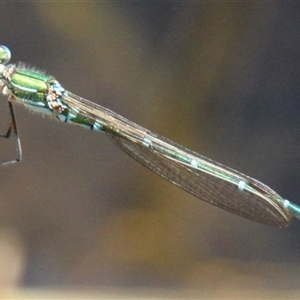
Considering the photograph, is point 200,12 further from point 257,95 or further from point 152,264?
point 152,264

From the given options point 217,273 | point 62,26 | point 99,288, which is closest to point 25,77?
point 62,26

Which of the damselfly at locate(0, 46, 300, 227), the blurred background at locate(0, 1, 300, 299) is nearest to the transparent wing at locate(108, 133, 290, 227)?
the damselfly at locate(0, 46, 300, 227)

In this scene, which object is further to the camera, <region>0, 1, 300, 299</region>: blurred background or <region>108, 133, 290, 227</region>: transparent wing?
<region>0, 1, 300, 299</region>: blurred background

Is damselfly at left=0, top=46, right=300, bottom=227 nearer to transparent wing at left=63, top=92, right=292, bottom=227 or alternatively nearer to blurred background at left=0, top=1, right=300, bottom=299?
transparent wing at left=63, top=92, right=292, bottom=227

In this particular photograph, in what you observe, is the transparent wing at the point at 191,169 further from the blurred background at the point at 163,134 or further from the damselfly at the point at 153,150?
the blurred background at the point at 163,134

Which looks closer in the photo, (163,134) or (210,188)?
(210,188)

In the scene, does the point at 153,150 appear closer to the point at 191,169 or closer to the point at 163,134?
the point at 191,169

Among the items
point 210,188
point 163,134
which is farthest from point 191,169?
point 163,134
